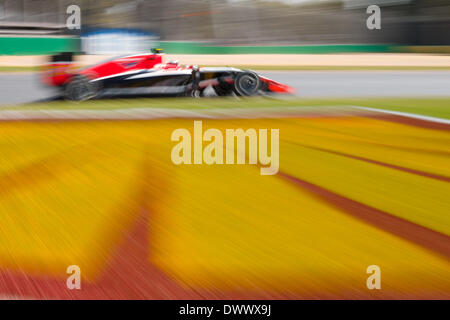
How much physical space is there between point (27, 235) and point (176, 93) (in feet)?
14.3

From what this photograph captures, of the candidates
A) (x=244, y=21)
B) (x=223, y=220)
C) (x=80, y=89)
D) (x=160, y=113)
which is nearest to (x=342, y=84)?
(x=160, y=113)

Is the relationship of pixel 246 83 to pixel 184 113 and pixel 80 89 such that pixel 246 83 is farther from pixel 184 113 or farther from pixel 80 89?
pixel 80 89

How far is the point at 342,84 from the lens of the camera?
386 inches

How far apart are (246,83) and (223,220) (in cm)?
415

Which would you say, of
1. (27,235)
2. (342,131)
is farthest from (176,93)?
(27,235)

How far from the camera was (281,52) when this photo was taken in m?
15.4

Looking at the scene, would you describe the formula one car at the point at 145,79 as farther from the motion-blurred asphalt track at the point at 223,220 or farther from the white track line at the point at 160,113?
the motion-blurred asphalt track at the point at 223,220

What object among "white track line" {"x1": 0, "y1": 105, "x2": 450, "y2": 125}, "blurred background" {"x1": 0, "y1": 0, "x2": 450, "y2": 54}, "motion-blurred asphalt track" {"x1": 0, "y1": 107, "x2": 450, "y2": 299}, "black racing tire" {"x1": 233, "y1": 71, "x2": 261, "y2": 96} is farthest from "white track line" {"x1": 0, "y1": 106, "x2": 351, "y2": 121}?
"blurred background" {"x1": 0, "y1": 0, "x2": 450, "y2": 54}

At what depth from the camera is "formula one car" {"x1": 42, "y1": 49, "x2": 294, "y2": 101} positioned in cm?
681

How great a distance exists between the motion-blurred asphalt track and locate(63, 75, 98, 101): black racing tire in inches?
75.0

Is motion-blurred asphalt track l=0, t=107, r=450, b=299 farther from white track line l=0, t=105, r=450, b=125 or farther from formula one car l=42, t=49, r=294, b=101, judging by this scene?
formula one car l=42, t=49, r=294, b=101

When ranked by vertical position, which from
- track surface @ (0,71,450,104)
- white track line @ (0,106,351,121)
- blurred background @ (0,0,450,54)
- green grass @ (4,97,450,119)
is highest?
blurred background @ (0,0,450,54)
